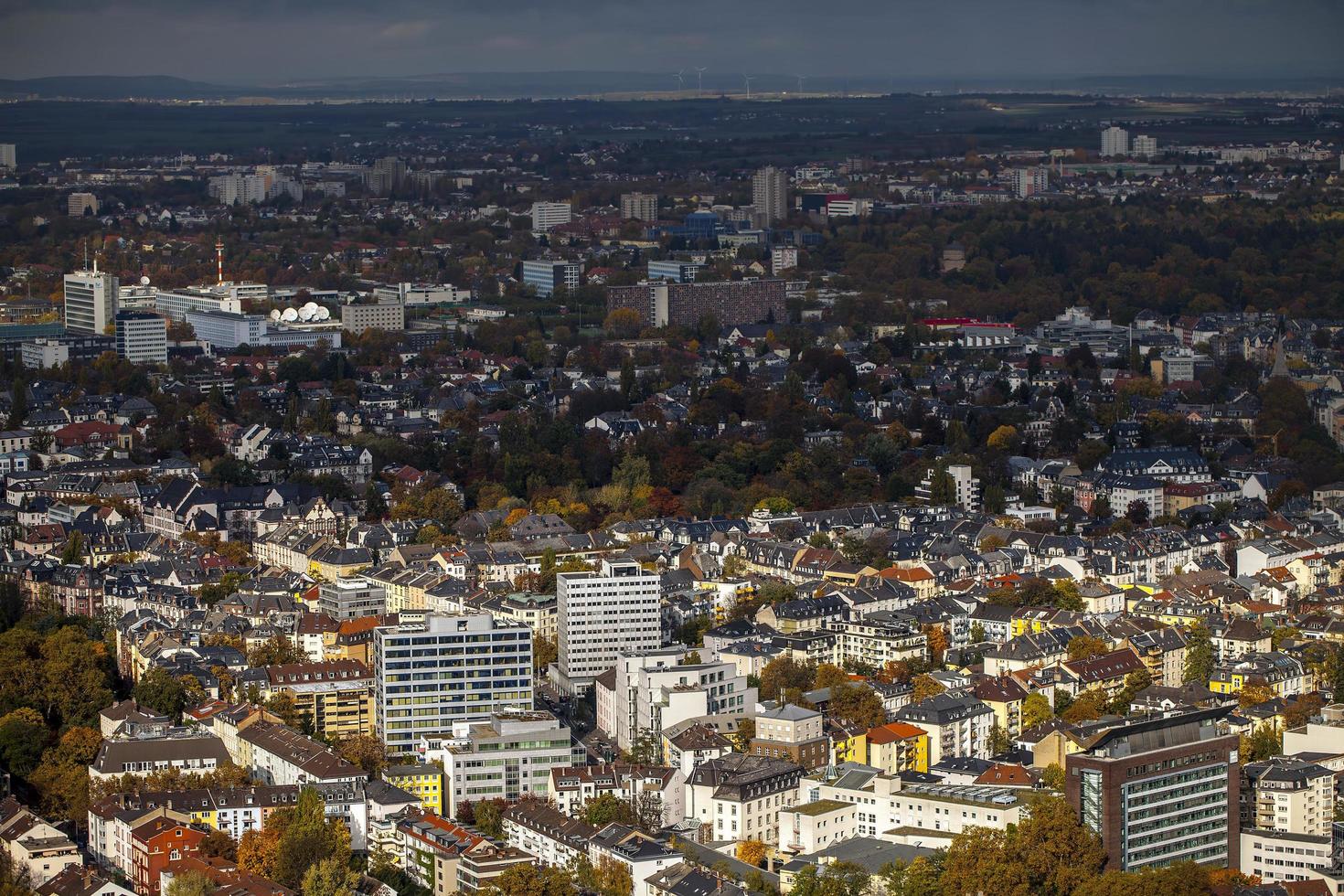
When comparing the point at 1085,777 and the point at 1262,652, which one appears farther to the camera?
the point at 1262,652

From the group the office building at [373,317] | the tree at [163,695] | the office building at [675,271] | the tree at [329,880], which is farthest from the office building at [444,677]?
the office building at [675,271]

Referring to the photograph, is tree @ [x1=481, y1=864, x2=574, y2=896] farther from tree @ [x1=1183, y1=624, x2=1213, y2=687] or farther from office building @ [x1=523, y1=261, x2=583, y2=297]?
office building @ [x1=523, y1=261, x2=583, y2=297]

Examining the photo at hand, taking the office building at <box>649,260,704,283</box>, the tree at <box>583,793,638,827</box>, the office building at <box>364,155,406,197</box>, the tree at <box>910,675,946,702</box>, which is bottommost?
the tree at <box>583,793,638,827</box>

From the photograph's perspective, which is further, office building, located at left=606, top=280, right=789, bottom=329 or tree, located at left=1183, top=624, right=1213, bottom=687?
office building, located at left=606, top=280, right=789, bottom=329

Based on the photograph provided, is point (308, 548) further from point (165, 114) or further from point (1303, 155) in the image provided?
point (165, 114)

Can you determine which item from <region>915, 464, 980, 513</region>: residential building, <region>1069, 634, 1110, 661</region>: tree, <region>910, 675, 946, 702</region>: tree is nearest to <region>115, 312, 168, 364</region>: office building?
<region>915, 464, 980, 513</region>: residential building

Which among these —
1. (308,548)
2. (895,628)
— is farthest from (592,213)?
(895,628)
